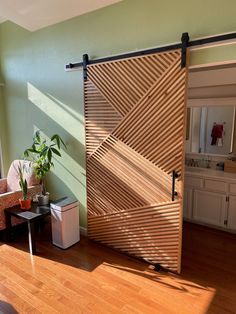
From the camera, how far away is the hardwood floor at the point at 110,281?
2127 mm

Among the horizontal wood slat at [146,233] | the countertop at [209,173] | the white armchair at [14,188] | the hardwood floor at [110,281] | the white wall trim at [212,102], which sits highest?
the white wall trim at [212,102]

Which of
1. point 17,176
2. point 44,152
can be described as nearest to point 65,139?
point 44,152

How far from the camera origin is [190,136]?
3941mm

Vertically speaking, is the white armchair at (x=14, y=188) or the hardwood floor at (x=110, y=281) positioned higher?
the white armchair at (x=14, y=188)

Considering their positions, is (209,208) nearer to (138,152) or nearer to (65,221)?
(138,152)

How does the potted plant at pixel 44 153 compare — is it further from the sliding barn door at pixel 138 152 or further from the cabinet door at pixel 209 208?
the cabinet door at pixel 209 208

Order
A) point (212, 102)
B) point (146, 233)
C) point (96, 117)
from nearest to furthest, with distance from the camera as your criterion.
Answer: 1. point (146, 233)
2. point (96, 117)
3. point (212, 102)

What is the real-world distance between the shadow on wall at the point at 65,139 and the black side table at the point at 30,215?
0.45 metres

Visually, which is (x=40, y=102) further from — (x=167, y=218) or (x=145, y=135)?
(x=167, y=218)

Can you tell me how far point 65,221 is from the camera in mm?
3016

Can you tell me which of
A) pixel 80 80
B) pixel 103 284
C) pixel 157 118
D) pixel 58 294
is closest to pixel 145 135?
pixel 157 118

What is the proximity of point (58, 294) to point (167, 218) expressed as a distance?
1313 millimetres

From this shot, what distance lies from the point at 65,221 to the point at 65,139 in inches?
44.4

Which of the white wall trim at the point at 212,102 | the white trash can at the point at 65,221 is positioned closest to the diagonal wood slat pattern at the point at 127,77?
the white trash can at the point at 65,221
